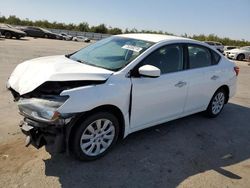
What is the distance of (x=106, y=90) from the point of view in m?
3.99

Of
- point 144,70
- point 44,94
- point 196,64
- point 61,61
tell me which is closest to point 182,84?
point 196,64

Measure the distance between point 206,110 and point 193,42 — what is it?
1526mm

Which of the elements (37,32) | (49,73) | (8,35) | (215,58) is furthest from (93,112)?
(37,32)

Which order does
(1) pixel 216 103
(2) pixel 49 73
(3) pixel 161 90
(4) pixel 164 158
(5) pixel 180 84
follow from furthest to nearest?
(1) pixel 216 103 → (5) pixel 180 84 → (3) pixel 161 90 → (4) pixel 164 158 → (2) pixel 49 73

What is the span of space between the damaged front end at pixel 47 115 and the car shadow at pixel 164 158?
40 centimetres

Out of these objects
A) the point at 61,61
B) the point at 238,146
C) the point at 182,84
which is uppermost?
the point at 61,61

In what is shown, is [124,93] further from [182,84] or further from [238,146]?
[238,146]

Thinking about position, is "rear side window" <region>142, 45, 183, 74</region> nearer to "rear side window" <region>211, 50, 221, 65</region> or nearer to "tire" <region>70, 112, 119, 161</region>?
"tire" <region>70, 112, 119, 161</region>

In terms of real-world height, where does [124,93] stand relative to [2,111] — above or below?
above

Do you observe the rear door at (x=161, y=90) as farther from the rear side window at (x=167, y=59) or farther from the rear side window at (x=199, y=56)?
the rear side window at (x=199, y=56)

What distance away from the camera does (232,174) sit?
4184mm

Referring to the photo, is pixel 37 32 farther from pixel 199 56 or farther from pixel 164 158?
pixel 164 158

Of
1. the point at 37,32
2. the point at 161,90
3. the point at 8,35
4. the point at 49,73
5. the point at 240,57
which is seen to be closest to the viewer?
the point at 49,73

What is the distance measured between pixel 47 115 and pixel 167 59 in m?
2.23
